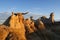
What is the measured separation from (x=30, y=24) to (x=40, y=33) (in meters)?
2.57

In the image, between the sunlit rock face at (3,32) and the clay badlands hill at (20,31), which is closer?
the sunlit rock face at (3,32)

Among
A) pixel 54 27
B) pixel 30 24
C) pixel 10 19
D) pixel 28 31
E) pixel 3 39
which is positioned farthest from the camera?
pixel 54 27

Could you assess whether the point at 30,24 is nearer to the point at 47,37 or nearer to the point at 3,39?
the point at 47,37

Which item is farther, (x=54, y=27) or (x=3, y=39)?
(x=54, y=27)

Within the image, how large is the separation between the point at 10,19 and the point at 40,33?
5148 millimetres

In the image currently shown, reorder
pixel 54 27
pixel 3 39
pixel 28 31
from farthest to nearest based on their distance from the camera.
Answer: pixel 54 27 < pixel 28 31 < pixel 3 39

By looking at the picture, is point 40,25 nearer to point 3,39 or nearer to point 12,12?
point 12,12

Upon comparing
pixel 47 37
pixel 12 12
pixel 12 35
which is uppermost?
pixel 12 12

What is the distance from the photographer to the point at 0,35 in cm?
1259

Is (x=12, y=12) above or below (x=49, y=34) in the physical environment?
above

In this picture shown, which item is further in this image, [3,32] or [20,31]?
[20,31]

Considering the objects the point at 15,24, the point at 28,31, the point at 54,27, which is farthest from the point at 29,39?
the point at 54,27

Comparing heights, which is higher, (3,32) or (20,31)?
(3,32)

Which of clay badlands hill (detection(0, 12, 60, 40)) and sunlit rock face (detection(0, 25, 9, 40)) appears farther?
clay badlands hill (detection(0, 12, 60, 40))
